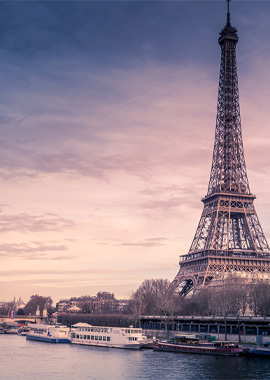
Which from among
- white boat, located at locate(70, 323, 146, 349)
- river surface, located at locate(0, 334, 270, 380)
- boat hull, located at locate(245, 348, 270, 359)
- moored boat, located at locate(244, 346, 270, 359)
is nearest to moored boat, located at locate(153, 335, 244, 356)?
moored boat, located at locate(244, 346, 270, 359)

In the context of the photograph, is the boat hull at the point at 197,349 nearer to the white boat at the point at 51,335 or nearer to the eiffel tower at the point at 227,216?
the white boat at the point at 51,335

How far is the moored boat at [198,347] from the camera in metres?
82.1

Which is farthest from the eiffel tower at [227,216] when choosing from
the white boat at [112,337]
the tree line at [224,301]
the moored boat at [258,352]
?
the moored boat at [258,352]

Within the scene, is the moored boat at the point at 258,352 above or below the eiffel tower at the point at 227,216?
below

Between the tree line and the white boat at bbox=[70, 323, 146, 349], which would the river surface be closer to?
the white boat at bbox=[70, 323, 146, 349]

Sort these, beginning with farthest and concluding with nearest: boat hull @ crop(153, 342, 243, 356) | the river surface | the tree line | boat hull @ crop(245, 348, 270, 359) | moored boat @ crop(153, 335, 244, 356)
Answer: the tree line < moored boat @ crop(153, 335, 244, 356) < boat hull @ crop(153, 342, 243, 356) < boat hull @ crop(245, 348, 270, 359) < the river surface

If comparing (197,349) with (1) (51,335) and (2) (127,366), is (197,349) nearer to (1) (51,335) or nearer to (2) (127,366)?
(2) (127,366)

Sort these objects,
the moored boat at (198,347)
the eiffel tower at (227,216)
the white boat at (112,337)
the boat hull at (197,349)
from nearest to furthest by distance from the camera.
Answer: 1. the boat hull at (197,349)
2. the moored boat at (198,347)
3. the white boat at (112,337)
4. the eiffel tower at (227,216)

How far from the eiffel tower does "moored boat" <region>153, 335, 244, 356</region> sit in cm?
4353

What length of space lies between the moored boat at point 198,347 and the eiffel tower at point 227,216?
4353 centimetres

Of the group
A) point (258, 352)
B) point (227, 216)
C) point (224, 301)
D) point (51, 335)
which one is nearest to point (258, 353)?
point (258, 352)

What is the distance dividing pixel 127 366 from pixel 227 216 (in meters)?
87.8

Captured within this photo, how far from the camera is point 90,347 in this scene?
10244 cm

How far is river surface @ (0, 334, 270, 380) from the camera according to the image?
195ft
